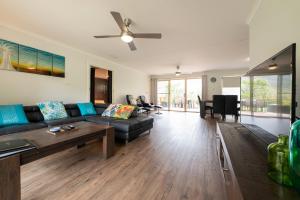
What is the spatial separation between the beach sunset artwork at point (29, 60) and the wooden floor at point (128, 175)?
87.6 inches

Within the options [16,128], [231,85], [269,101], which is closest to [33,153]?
[16,128]

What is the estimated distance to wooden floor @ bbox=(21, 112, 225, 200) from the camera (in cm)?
134

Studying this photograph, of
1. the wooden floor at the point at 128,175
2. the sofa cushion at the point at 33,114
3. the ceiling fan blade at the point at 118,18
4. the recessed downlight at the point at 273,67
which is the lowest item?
the wooden floor at the point at 128,175

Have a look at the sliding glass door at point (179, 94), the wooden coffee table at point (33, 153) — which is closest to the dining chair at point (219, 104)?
the sliding glass door at point (179, 94)

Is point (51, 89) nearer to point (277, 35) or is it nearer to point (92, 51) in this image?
point (92, 51)

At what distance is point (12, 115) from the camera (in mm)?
2373

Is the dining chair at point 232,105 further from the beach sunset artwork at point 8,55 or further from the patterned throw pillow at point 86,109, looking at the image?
the beach sunset artwork at point 8,55

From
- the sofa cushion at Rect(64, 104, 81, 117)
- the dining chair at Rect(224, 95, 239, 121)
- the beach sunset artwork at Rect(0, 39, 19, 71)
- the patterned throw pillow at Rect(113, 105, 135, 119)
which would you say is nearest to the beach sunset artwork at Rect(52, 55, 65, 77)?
the beach sunset artwork at Rect(0, 39, 19, 71)

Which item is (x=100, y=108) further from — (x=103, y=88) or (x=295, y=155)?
(x=295, y=155)

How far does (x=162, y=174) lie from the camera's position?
5.54 ft

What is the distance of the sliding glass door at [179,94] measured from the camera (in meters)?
7.96

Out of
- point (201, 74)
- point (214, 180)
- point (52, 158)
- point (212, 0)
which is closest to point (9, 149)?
point (52, 158)

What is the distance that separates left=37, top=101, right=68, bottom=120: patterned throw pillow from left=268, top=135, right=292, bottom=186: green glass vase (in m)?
3.48

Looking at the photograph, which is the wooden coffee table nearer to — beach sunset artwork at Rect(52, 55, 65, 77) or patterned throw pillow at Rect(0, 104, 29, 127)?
patterned throw pillow at Rect(0, 104, 29, 127)
